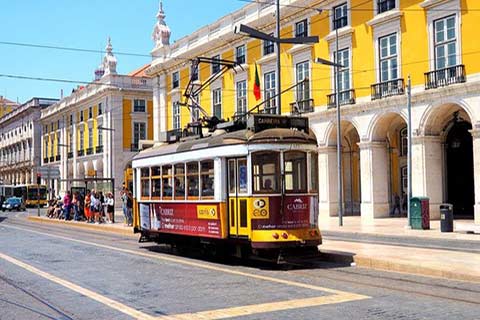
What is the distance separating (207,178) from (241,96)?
94.7 feet

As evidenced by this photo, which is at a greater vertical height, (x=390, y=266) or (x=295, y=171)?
(x=295, y=171)

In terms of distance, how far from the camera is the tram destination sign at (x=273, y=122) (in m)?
14.7

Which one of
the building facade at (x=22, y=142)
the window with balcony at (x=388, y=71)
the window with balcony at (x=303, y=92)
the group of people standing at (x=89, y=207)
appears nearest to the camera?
the window with balcony at (x=388, y=71)

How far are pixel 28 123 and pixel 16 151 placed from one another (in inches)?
356

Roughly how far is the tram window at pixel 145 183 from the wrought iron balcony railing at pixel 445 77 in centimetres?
1672

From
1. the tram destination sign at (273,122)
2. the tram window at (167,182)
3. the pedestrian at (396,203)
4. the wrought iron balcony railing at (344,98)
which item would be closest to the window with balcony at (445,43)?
the wrought iron balcony railing at (344,98)

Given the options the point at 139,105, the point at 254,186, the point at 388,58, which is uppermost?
the point at 139,105

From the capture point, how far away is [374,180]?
34.1m

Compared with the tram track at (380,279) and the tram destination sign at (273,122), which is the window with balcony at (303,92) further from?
the tram track at (380,279)

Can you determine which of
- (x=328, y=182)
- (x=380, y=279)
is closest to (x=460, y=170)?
(x=328, y=182)

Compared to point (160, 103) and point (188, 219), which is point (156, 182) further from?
point (160, 103)

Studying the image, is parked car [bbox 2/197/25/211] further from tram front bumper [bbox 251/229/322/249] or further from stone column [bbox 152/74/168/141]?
tram front bumper [bbox 251/229/322/249]

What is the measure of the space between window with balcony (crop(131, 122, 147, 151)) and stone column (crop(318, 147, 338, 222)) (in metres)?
31.7

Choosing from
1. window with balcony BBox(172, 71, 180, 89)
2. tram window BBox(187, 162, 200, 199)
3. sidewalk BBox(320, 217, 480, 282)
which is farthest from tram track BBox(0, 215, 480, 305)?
window with balcony BBox(172, 71, 180, 89)
